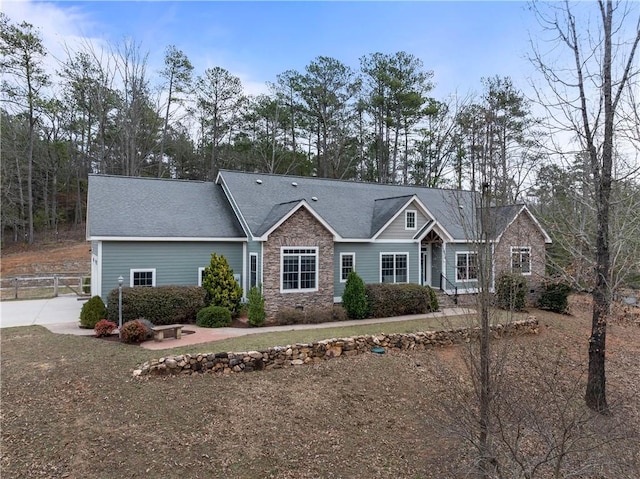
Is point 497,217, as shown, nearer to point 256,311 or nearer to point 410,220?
point 256,311

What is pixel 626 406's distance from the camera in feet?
32.6

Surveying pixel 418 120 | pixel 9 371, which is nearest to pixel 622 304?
pixel 9 371

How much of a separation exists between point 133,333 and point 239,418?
16.3 ft

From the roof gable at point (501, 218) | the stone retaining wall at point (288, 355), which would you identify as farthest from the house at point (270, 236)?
A: the roof gable at point (501, 218)

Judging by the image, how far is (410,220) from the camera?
62.8ft

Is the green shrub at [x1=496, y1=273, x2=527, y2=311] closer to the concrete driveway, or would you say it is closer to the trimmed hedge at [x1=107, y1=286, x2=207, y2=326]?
the trimmed hedge at [x1=107, y1=286, x2=207, y2=326]

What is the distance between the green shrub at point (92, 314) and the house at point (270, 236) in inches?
63.2

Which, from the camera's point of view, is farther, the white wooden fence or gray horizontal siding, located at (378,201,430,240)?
the white wooden fence

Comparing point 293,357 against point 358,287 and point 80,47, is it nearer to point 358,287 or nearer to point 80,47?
point 358,287

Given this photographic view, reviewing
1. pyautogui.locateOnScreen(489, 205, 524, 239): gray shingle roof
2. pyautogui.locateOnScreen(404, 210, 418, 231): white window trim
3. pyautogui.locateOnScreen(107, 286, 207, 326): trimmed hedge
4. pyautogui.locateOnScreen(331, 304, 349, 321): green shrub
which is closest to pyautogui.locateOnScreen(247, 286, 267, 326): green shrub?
pyautogui.locateOnScreen(107, 286, 207, 326): trimmed hedge

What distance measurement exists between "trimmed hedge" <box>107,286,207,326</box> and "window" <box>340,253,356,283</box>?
603 cm

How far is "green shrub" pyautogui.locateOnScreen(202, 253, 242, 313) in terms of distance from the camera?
49.4ft

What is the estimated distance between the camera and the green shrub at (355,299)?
626 inches

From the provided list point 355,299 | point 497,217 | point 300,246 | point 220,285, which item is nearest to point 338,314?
point 355,299
